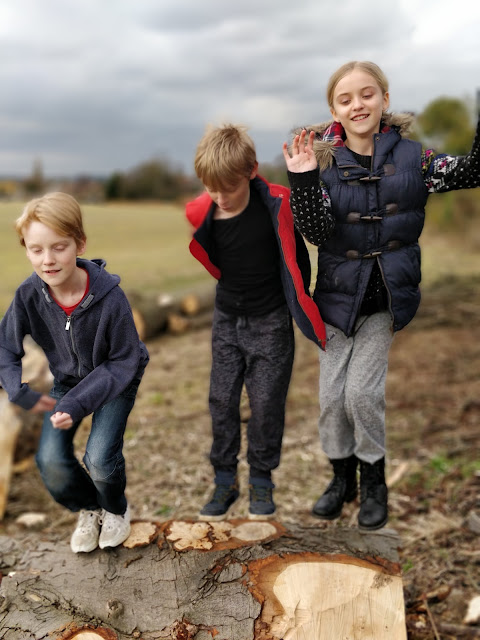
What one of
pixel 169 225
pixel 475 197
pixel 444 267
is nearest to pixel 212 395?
pixel 444 267

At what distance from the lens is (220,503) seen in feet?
10.6

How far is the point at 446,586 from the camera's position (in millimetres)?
3340

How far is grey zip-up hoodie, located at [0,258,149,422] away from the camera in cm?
258

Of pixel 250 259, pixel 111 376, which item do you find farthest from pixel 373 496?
pixel 111 376

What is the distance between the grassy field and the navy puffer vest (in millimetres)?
7507

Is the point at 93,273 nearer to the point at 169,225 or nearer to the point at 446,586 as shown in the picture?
the point at 446,586

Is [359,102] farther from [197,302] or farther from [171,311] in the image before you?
[197,302]

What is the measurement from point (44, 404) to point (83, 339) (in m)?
0.34

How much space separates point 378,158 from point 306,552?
1697 mm

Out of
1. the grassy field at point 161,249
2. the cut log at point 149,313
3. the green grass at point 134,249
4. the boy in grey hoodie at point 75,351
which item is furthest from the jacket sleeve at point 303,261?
the grassy field at point 161,249

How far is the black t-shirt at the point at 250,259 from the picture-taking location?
3.06m

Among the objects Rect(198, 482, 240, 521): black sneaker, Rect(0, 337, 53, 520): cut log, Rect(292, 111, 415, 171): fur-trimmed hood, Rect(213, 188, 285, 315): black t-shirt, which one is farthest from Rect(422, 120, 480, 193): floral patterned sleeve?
Rect(0, 337, 53, 520): cut log

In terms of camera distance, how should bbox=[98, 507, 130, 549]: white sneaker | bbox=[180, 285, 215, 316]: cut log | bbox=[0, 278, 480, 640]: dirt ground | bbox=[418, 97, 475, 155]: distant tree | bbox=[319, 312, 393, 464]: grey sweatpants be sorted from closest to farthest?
bbox=[98, 507, 130, 549]: white sneaker → bbox=[319, 312, 393, 464]: grey sweatpants → bbox=[0, 278, 480, 640]: dirt ground → bbox=[180, 285, 215, 316]: cut log → bbox=[418, 97, 475, 155]: distant tree

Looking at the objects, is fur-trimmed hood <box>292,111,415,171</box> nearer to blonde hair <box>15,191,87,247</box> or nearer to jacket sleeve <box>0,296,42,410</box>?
blonde hair <box>15,191,87,247</box>
